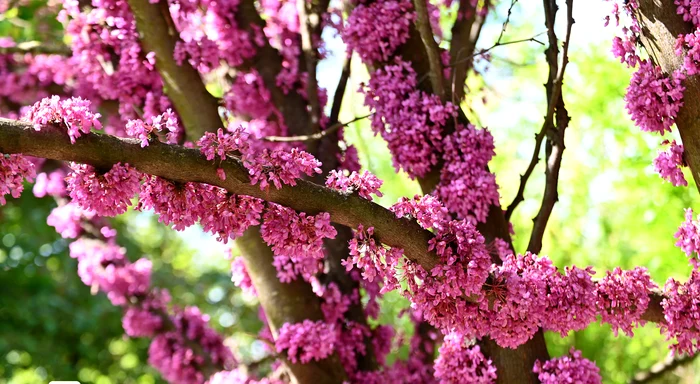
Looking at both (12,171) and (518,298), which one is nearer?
(12,171)

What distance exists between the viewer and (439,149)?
15.0ft

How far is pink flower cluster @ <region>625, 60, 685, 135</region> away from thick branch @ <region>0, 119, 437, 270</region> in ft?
4.10

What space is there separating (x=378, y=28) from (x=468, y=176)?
3.64 feet

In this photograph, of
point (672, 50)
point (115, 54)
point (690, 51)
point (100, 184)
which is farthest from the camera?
point (115, 54)

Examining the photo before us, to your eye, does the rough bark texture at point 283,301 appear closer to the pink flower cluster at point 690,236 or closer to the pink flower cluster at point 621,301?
the pink flower cluster at point 621,301

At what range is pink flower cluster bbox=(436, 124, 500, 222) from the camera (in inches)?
174

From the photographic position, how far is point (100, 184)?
3062 mm

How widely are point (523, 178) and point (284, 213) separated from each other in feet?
5.70

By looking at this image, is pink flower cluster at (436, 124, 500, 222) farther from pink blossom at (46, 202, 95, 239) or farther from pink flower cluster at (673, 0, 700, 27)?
pink blossom at (46, 202, 95, 239)

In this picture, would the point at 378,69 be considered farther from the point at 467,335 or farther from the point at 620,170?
the point at 620,170

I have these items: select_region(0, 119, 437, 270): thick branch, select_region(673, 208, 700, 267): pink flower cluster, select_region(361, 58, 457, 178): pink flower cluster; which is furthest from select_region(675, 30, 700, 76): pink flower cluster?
select_region(0, 119, 437, 270): thick branch

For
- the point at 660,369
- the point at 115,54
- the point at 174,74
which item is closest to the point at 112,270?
the point at 115,54

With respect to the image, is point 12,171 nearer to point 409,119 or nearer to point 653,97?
point 409,119

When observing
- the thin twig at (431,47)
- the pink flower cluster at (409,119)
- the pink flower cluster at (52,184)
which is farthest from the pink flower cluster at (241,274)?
the pink flower cluster at (52,184)
